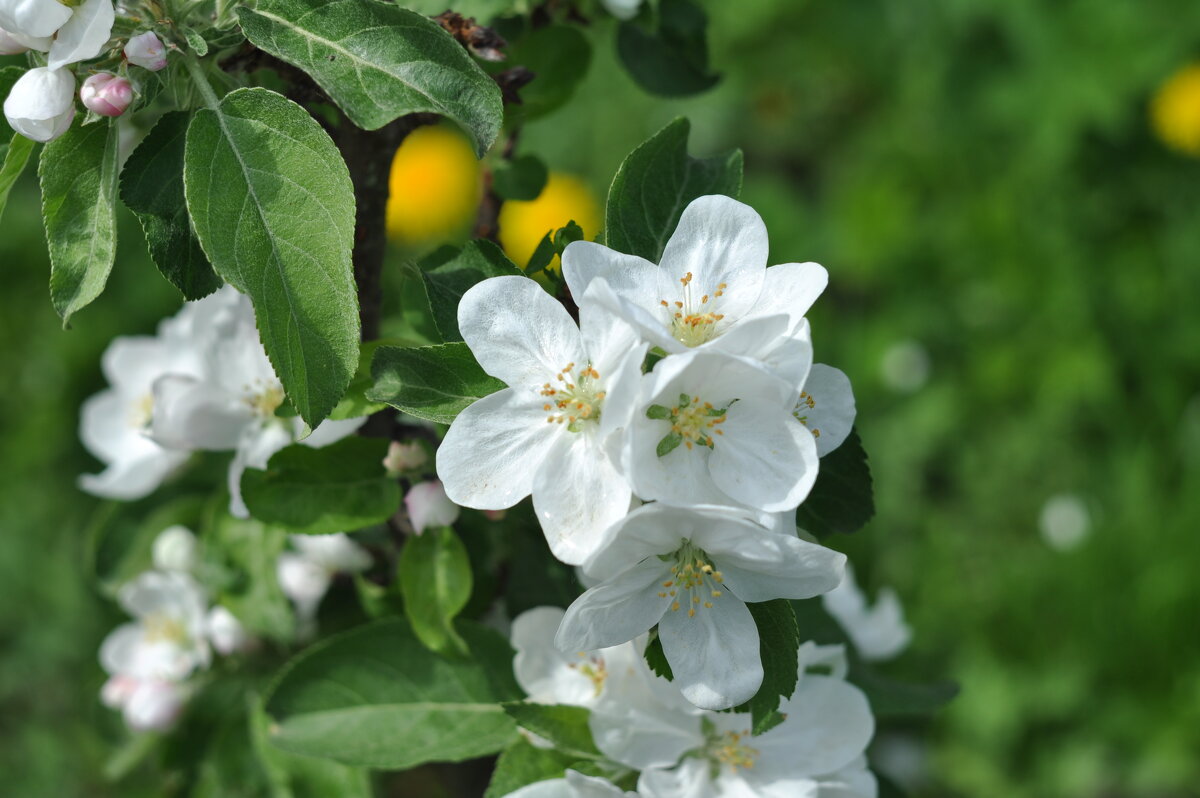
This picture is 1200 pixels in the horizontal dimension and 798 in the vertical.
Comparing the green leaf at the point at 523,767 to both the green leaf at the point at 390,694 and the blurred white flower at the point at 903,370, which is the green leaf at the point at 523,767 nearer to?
the green leaf at the point at 390,694

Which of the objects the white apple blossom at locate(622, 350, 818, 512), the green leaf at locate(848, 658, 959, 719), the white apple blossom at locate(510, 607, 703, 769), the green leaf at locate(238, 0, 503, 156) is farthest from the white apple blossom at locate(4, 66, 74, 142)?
the green leaf at locate(848, 658, 959, 719)

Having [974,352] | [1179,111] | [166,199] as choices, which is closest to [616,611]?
[166,199]

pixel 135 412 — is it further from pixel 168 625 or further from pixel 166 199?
pixel 166 199

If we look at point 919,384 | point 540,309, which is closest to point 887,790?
point 540,309

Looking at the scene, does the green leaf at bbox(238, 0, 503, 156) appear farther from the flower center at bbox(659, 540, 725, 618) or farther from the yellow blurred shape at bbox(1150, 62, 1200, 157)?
the yellow blurred shape at bbox(1150, 62, 1200, 157)

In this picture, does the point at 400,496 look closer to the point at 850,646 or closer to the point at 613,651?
the point at 613,651
